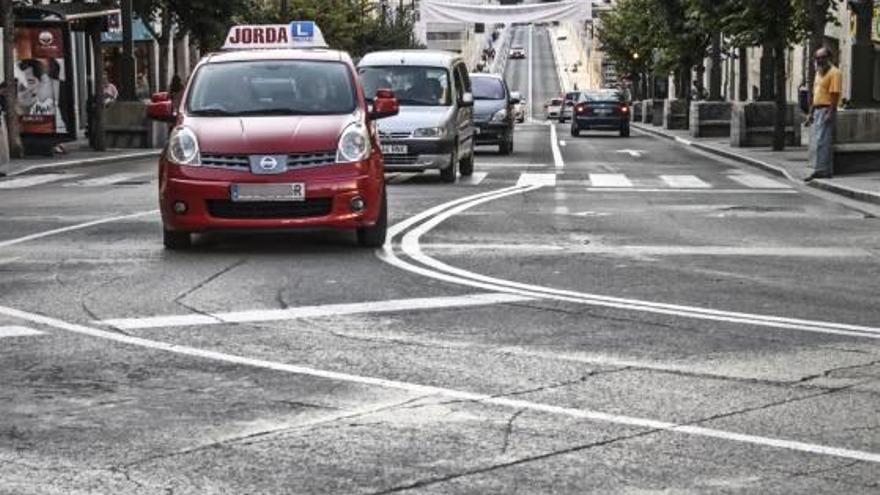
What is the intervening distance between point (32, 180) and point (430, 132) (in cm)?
627

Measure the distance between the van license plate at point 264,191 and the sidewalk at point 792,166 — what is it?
8457 millimetres

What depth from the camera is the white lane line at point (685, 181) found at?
21066 mm

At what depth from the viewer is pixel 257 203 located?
39.4ft

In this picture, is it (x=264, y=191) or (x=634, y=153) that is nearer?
(x=264, y=191)

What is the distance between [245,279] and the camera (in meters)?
10.5

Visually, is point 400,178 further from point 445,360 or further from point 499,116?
point 445,360

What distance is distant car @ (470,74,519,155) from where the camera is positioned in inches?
1191

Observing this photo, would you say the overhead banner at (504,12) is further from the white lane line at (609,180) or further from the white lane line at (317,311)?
the white lane line at (317,311)

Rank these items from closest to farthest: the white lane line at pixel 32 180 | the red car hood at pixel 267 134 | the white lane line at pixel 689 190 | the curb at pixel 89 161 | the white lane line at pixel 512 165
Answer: the red car hood at pixel 267 134 → the white lane line at pixel 689 190 → the white lane line at pixel 32 180 → the curb at pixel 89 161 → the white lane line at pixel 512 165

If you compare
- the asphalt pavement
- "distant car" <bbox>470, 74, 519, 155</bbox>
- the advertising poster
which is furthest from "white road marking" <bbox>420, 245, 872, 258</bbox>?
the advertising poster

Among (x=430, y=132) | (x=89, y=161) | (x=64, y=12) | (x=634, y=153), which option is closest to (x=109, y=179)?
(x=89, y=161)

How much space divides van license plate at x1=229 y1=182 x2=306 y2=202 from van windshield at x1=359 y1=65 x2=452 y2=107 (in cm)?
1021

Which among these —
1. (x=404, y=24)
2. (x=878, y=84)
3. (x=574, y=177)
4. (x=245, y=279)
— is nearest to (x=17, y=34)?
Result: (x=574, y=177)

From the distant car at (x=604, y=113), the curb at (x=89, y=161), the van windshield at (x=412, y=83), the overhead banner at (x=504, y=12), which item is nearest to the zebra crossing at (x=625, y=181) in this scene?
the van windshield at (x=412, y=83)
